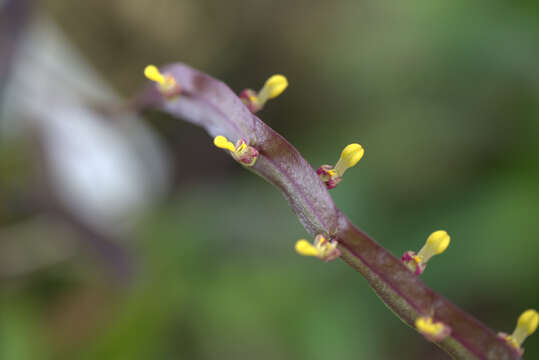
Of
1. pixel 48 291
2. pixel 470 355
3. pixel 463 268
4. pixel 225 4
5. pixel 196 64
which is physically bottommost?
pixel 470 355

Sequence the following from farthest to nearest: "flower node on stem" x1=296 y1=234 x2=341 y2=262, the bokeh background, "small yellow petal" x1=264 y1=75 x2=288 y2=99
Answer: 1. the bokeh background
2. "small yellow petal" x1=264 y1=75 x2=288 y2=99
3. "flower node on stem" x1=296 y1=234 x2=341 y2=262

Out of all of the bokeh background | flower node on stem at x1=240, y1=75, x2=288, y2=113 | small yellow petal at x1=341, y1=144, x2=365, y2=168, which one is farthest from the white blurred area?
small yellow petal at x1=341, y1=144, x2=365, y2=168

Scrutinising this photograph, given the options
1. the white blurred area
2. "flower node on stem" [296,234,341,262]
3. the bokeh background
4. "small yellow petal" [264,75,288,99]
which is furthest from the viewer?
the white blurred area

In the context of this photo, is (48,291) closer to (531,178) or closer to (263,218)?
(263,218)

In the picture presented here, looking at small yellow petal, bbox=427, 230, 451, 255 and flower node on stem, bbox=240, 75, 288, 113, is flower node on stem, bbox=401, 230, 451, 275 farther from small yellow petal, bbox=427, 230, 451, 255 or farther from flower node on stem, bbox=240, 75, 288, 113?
flower node on stem, bbox=240, 75, 288, 113

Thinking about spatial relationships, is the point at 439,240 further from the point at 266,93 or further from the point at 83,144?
the point at 83,144

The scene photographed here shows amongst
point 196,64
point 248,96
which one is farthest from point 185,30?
point 248,96

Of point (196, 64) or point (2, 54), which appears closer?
point (2, 54)
